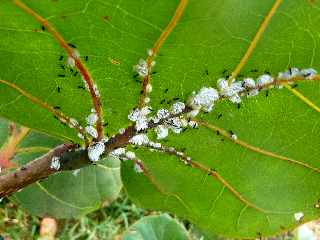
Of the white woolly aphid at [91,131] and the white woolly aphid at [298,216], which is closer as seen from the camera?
the white woolly aphid at [91,131]

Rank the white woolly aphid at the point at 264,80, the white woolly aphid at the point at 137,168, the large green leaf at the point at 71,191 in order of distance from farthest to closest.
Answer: the large green leaf at the point at 71,191 < the white woolly aphid at the point at 137,168 < the white woolly aphid at the point at 264,80

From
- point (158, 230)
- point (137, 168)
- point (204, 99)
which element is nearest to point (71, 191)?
point (158, 230)

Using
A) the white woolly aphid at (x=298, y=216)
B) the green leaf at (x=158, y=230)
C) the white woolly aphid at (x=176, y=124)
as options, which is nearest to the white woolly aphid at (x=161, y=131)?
the white woolly aphid at (x=176, y=124)

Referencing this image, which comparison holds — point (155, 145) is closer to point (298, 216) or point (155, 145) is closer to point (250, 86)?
point (250, 86)

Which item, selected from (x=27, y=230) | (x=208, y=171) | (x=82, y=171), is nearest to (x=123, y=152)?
(x=208, y=171)

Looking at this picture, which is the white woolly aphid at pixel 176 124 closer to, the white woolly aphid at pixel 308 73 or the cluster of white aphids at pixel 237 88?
the cluster of white aphids at pixel 237 88

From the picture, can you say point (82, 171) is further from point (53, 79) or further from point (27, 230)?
point (27, 230)

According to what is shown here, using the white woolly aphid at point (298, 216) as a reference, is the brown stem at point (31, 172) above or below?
below
